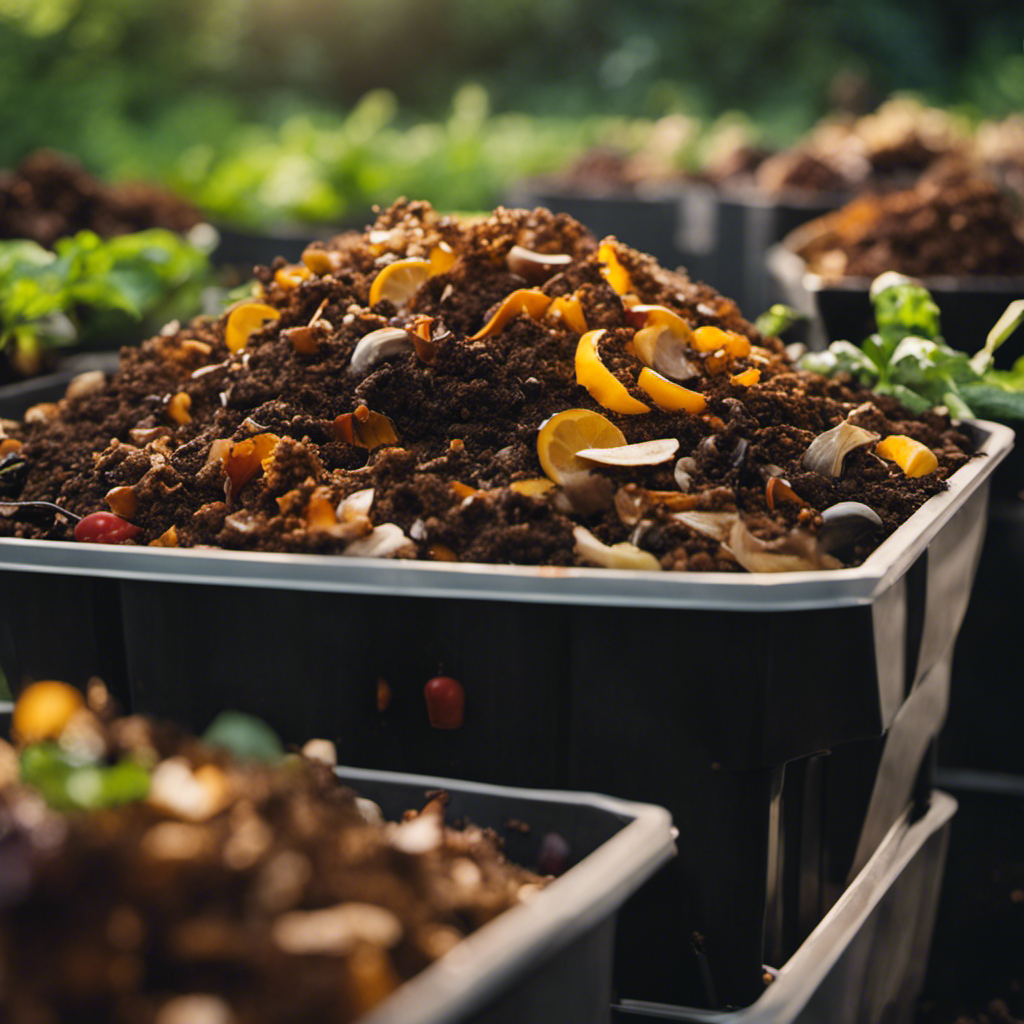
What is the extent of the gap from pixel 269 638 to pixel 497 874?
0.30 m

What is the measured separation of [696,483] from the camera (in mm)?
999

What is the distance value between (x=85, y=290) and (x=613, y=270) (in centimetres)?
110

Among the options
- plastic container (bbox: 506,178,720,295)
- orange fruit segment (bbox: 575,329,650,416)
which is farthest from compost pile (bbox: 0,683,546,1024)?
plastic container (bbox: 506,178,720,295)

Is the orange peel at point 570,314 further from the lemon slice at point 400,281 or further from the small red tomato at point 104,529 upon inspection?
the small red tomato at point 104,529

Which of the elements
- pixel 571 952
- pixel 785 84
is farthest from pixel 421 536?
pixel 785 84

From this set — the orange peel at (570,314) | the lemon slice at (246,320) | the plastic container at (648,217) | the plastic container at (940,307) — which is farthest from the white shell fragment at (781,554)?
the plastic container at (648,217)

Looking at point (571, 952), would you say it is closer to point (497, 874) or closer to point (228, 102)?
point (497, 874)

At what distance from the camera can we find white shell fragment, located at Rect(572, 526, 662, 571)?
0.88 meters

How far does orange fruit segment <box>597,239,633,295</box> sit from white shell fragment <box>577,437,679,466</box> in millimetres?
309

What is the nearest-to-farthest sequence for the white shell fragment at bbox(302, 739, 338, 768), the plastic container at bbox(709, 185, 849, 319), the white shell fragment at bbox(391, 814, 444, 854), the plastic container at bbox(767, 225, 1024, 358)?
the white shell fragment at bbox(391, 814, 444, 854), the white shell fragment at bbox(302, 739, 338, 768), the plastic container at bbox(767, 225, 1024, 358), the plastic container at bbox(709, 185, 849, 319)

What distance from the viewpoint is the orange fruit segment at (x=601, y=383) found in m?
1.05

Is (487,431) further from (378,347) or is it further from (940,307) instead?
(940,307)

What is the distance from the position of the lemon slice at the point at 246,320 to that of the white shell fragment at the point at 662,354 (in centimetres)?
45

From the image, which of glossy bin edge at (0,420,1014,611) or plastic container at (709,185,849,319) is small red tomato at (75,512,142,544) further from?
plastic container at (709,185,849,319)
